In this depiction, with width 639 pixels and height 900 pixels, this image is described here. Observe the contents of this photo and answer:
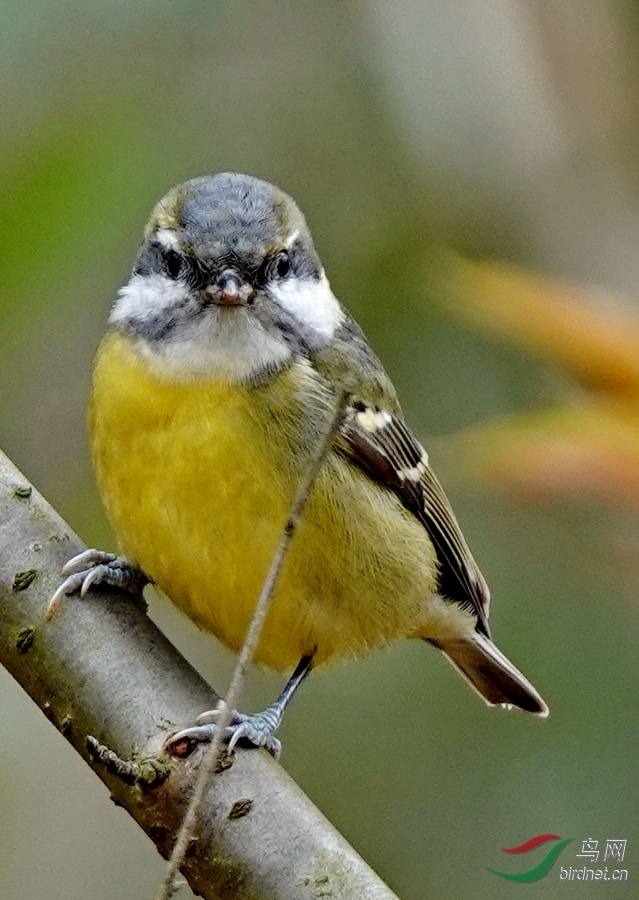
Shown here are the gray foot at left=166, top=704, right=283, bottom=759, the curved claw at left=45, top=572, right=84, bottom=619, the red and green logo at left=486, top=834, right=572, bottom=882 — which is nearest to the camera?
the gray foot at left=166, top=704, right=283, bottom=759

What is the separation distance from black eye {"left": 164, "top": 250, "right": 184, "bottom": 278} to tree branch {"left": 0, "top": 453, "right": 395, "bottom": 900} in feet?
2.24

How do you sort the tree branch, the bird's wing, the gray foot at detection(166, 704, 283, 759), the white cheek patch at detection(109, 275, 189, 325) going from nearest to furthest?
the tree branch < the gray foot at detection(166, 704, 283, 759) < the white cheek patch at detection(109, 275, 189, 325) < the bird's wing

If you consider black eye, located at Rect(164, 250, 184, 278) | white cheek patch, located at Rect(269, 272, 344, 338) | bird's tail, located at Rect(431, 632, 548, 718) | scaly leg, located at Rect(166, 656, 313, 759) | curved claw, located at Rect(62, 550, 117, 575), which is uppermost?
black eye, located at Rect(164, 250, 184, 278)

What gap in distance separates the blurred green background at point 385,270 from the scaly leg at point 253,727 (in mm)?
652

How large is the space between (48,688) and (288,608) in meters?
0.79

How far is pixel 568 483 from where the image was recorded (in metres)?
2.04

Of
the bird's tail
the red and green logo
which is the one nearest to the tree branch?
the bird's tail

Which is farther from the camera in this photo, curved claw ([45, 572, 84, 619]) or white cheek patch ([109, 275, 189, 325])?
white cheek patch ([109, 275, 189, 325])

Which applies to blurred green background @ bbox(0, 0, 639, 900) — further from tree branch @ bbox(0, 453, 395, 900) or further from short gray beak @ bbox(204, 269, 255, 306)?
tree branch @ bbox(0, 453, 395, 900)

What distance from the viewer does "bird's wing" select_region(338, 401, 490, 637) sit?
342 centimetres

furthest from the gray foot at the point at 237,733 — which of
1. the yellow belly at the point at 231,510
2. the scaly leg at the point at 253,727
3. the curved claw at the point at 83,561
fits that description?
the curved claw at the point at 83,561

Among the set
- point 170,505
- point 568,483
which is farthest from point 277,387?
point 568,483

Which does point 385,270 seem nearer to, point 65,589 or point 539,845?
point 539,845

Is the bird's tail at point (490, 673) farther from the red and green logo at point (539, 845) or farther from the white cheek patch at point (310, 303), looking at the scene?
the white cheek patch at point (310, 303)
